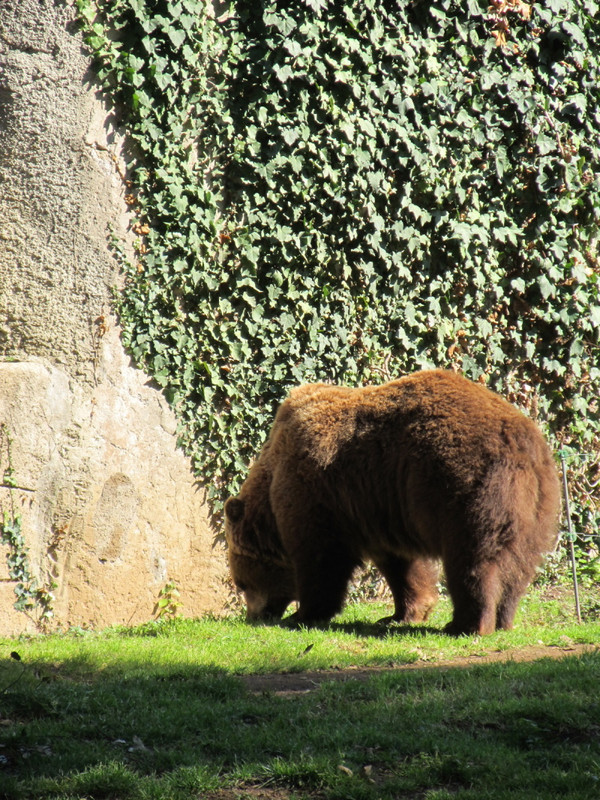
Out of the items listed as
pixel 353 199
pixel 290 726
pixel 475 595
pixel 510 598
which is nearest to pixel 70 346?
pixel 353 199

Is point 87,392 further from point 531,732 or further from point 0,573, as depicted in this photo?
point 531,732

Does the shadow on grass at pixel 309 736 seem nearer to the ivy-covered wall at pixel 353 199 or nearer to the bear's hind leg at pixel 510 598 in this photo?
the bear's hind leg at pixel 510 598

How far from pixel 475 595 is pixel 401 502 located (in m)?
0.93

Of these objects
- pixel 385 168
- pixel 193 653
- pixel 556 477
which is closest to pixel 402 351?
pixel 385 168

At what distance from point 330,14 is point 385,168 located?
1616mm

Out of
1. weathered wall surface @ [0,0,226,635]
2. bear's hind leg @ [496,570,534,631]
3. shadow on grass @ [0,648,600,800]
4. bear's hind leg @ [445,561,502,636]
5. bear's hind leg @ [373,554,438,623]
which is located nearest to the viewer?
shadow on grass @ [0,648,600,800]

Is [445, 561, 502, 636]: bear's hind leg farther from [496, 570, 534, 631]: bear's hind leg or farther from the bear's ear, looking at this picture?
the bear's ear

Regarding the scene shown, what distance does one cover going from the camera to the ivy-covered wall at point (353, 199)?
8.13 metres

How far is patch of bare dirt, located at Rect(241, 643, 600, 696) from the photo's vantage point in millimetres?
5184

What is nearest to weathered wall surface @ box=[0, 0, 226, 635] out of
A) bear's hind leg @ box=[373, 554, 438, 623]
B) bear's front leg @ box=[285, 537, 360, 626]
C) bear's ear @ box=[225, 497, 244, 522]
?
bear's ear @ box=[225, 497, 244, 522]

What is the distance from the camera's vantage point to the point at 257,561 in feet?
26.1

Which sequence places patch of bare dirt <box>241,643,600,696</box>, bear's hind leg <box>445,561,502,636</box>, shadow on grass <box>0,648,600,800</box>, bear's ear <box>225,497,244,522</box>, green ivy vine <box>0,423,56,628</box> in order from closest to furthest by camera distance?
shadow on grass <box>0,648,600,800</box>, patch of bare dirt <box>241,643,600,696</box>, bear's hind leg <box>445,561,502,636</box>, green ivy vine <box>0,423,56,628</box>, bear's ear <box>225,497,244,522</box>

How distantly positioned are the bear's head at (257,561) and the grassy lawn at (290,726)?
69.4 inches

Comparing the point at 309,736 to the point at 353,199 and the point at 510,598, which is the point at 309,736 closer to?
the point at 510,598
